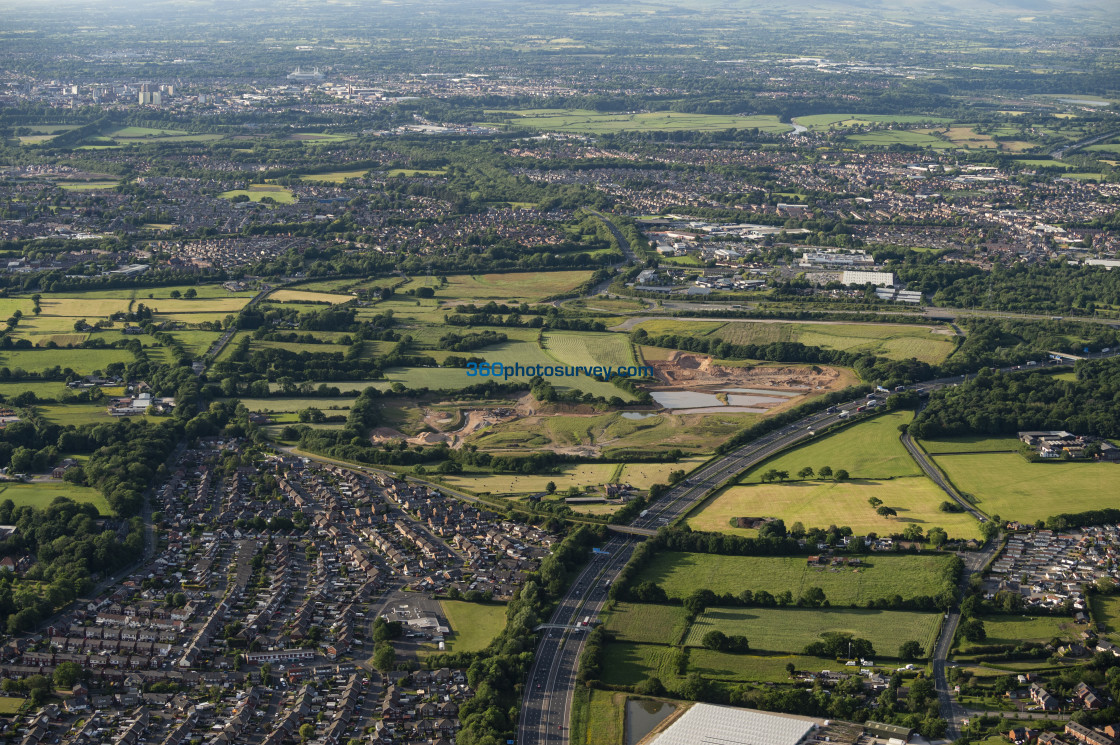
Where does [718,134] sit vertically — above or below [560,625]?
above

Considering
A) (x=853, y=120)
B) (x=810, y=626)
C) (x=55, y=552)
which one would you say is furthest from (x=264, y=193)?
(x=853, y=120)

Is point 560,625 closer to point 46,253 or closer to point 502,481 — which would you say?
point 502,481

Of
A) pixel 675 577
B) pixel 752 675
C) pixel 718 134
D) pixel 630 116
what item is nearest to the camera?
pixel 752 675

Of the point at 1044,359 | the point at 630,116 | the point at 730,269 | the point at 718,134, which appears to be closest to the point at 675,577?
the point at 1044,359

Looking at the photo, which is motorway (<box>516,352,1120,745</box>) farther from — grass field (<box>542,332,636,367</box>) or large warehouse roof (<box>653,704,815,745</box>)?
grass field (<box>542,332,636,367</box>)

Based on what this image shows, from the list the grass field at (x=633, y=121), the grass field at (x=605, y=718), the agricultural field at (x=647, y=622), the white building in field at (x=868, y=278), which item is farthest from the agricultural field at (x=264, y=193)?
the grass field at (x=605, y=718)
